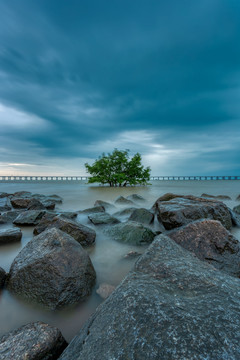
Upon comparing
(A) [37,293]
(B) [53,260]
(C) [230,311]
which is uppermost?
(C) [230,311]

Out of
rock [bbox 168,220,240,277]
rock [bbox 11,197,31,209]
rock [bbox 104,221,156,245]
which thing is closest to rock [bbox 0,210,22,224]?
rock [bbox 11,197,31,209]

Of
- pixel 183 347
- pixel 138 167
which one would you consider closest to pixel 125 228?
pixel 183 347

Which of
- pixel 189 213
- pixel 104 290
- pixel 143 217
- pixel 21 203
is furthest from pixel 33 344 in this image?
pixel 21 203

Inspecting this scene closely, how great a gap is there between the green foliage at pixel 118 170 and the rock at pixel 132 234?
13713 mm

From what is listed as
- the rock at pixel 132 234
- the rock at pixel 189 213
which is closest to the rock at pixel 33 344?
the rock at pixel 132 234

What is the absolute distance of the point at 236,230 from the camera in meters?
4.79

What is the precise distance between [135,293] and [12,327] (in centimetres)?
148

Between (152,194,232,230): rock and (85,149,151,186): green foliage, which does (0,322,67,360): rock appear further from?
(85,149,151,186): green foliage

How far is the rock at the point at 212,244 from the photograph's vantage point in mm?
2877

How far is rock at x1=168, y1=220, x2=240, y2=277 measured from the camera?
9.44 feet

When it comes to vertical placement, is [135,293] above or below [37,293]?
above

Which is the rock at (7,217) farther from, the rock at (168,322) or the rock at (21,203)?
the rock at (168,322)

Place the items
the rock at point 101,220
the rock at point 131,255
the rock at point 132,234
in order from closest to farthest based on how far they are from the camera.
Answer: the rock at point 131,255 < the rock at point 132,234 < the rock at point 101,220

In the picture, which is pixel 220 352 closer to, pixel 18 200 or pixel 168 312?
pixel 168 312
